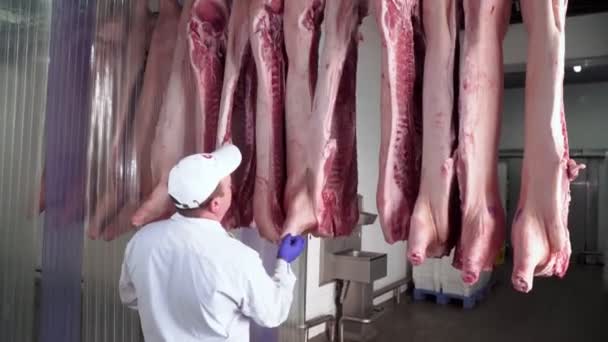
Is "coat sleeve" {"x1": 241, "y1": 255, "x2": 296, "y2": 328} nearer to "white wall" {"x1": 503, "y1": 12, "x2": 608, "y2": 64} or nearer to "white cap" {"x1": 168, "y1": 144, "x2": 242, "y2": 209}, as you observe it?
"white cap" {"x1": 168, "y1": 144, "x2": 242, "y2": 209}

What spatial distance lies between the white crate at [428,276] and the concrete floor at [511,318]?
0.21 metres

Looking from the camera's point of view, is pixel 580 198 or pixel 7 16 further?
pixel 580 198

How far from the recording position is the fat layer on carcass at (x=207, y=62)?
6.07 ft

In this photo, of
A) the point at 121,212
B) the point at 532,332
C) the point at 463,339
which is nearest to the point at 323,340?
the point at 463,339

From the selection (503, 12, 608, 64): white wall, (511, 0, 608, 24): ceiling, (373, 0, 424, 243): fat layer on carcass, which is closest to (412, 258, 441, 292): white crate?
(503, 12, 608, 64): white wall

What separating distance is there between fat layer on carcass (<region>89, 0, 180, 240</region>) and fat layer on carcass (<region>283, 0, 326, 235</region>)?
573mm

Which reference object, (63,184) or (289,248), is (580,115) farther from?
(63,184)

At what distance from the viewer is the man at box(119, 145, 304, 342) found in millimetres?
1604

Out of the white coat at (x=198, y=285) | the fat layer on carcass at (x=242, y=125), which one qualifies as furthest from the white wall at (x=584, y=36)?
the white coat at (x=198, y=285)

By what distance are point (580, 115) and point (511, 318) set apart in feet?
17.3

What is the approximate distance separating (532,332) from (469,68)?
4.39 meters

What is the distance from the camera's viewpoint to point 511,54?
231 inches

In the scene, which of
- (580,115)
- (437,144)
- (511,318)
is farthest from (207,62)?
(580,115)

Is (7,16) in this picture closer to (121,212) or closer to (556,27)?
(121,212)
